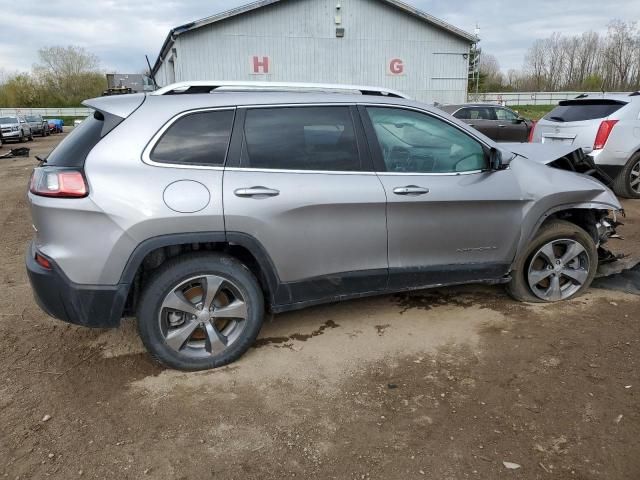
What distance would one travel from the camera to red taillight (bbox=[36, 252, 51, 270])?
2.97m

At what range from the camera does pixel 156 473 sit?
2410 millimetres

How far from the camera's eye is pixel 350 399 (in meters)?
2.98

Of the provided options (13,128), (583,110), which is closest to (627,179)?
(583,110)

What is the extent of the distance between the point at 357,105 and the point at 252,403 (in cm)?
211

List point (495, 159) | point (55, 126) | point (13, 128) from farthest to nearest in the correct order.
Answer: point (55, 126)
point (13, 128)
point (495, 159)

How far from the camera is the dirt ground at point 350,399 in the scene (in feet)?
8.11

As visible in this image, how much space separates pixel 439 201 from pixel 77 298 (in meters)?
2.44

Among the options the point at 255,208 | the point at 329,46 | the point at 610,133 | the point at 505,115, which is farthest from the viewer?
the point at 329,46

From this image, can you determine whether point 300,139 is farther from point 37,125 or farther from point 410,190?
point 37,125

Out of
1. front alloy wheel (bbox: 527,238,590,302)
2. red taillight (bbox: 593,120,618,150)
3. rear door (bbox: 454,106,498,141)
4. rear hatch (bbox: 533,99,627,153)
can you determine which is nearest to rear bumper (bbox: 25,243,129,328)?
front alloy wheel (bbox: 527,238,590,302)

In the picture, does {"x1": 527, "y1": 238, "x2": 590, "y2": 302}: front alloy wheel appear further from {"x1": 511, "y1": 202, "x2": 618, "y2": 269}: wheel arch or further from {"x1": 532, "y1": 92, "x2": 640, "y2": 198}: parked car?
{"x1": 532, "y1": 92, "x2": 640, "y2": 198}: parked car

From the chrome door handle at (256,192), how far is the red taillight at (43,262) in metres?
1.18

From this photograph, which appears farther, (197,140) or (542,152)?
(542,152)

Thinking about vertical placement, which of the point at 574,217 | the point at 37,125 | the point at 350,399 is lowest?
the point at 350,399
